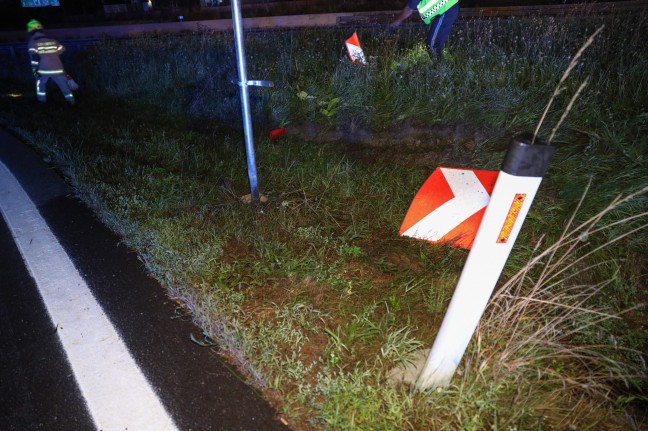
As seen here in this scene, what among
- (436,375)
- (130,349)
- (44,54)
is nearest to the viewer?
(436,375)

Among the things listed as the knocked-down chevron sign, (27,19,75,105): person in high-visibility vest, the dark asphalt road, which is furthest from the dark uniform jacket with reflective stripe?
the knocked-down chevron sign

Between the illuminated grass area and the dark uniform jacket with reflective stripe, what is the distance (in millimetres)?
1106

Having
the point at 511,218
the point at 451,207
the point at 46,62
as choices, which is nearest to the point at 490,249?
the point at 511,218

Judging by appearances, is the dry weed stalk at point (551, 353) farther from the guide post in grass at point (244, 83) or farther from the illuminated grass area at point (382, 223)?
the guide post in grass at point (244, 83)

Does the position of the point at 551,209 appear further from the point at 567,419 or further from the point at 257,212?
the point at 257,212

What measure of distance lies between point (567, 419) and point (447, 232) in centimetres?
145

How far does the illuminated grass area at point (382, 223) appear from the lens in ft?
6.10

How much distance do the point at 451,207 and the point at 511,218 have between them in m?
1.47

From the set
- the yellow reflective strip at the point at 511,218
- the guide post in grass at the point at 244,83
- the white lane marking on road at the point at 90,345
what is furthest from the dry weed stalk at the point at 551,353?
the guide post in grass at the point at 244,83

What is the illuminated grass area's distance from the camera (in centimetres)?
186

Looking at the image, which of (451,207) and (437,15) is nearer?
(451,207)

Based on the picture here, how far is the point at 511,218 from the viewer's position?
1502 millimetres

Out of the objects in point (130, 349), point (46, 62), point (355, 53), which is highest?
point (355, 53)

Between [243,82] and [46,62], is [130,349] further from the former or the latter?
[46,62]
